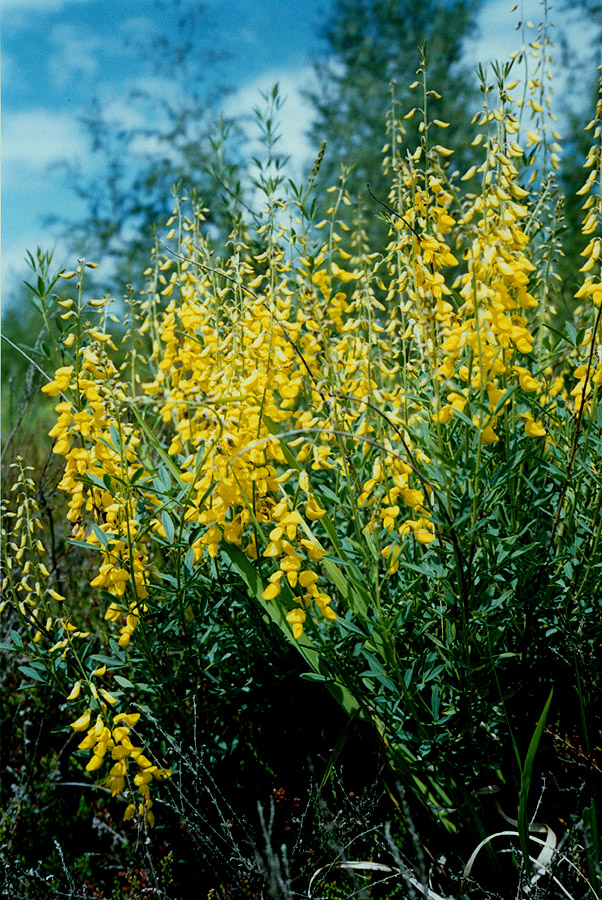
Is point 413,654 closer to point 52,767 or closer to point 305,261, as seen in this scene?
Answer: point 305,261

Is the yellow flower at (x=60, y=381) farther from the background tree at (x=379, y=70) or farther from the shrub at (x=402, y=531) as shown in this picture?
the background tree at (x=379, y=70)

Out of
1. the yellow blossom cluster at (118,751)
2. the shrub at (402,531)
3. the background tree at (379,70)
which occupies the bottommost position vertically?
the yellow blossom cluster at (118,751)

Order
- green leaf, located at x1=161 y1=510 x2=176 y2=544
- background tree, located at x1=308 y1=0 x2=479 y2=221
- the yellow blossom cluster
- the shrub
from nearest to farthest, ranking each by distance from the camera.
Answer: the shrub
the yellow blossom cluster
green leaf, located at x1=161 y1=510 x2=176 y2=544
background tree, located at x1=308 y1=0 x2=479 y2=221

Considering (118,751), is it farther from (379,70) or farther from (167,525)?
(379,70)

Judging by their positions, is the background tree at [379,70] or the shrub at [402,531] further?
the background tree at [379,70]

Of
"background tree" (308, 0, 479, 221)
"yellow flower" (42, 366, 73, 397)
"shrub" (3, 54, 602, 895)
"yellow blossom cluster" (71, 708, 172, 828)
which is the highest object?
"background tree" (308, 0, 479, 221)

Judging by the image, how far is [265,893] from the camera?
7.16 feet

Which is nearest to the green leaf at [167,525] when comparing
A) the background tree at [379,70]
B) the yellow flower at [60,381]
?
the yellow flower at [60,381]

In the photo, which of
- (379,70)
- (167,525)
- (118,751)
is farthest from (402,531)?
(379,70)

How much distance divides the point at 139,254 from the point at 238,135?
10.8 ft

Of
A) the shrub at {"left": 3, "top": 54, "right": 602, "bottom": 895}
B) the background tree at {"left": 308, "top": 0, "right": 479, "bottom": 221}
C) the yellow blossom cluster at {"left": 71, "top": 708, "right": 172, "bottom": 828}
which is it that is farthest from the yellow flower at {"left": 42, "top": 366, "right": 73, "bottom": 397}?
the background tree at {"left": 308, "top": 0, "right": 479, "bottom": 221}

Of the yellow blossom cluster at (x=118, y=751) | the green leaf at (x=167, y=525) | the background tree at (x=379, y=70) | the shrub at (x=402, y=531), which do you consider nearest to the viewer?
the shrub at (x=402, y=531)

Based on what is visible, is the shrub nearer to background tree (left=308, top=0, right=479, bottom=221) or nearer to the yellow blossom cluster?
the yellow blossom cluster

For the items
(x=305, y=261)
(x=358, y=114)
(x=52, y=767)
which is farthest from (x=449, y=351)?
(x=358, y=114)
